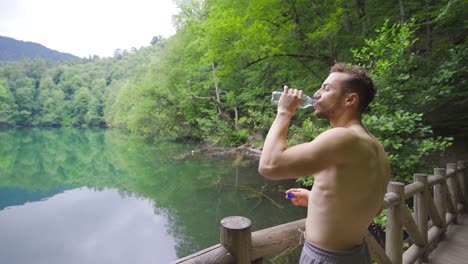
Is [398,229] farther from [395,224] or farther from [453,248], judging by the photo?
[453,248]

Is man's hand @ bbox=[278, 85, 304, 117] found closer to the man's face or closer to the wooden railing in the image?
the man's face

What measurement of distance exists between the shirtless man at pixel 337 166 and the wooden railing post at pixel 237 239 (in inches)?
10.1

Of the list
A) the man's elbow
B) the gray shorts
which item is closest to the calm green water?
the gray shorts

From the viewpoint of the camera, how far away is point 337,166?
94 centimetres

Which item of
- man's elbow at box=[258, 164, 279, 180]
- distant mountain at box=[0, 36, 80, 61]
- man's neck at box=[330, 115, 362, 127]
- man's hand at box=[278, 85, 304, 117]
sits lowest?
man's elbow at box=[258, 164, 279, 180]

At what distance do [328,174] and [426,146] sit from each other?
349 centimetres

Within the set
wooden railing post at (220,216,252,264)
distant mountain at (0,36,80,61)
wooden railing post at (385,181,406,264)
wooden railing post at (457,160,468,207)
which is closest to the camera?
wooden railing post at (220,216,252,264)

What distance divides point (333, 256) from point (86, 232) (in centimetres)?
720

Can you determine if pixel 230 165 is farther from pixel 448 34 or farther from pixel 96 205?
pixel 448 34

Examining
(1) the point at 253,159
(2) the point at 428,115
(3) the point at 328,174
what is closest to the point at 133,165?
(1) the point at 253,159

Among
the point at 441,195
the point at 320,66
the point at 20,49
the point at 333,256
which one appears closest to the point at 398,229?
the point at 441,195

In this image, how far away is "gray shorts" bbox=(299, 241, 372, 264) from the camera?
1023mm

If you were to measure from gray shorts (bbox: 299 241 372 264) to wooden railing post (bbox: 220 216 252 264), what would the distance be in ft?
0.86

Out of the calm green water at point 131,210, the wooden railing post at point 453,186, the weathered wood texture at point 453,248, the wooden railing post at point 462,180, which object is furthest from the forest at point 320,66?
the calm green water at point 131,210
